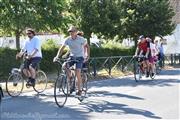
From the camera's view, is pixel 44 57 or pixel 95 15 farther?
pixel 95 15

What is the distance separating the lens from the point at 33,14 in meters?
26.2

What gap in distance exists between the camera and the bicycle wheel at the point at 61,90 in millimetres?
12169

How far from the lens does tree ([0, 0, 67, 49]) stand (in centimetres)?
2538

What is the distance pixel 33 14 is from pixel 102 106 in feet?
47.9

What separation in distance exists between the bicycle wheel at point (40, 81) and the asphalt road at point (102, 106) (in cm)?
20

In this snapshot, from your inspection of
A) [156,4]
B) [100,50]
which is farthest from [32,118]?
[156,4]

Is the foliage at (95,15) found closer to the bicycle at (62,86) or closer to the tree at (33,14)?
the tree at (33,14)

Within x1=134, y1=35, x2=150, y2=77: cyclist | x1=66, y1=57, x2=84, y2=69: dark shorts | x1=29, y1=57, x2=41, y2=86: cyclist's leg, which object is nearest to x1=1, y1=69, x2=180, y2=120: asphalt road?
x1=29, y1=57, x2=41, y2=86: cyclist's leg

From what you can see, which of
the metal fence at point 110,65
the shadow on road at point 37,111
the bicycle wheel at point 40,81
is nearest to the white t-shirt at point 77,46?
the shadow on road at point 37,111

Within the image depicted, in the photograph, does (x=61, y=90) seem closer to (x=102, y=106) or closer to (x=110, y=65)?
(x=102, y=106)

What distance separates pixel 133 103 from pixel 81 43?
2.02 metres

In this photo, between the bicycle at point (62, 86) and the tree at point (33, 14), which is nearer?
the bicycle at point (62, 86)

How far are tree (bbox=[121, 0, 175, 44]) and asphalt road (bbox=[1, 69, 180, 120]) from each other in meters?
22.6

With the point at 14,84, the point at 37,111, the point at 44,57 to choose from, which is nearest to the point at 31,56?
the point at 14,84
